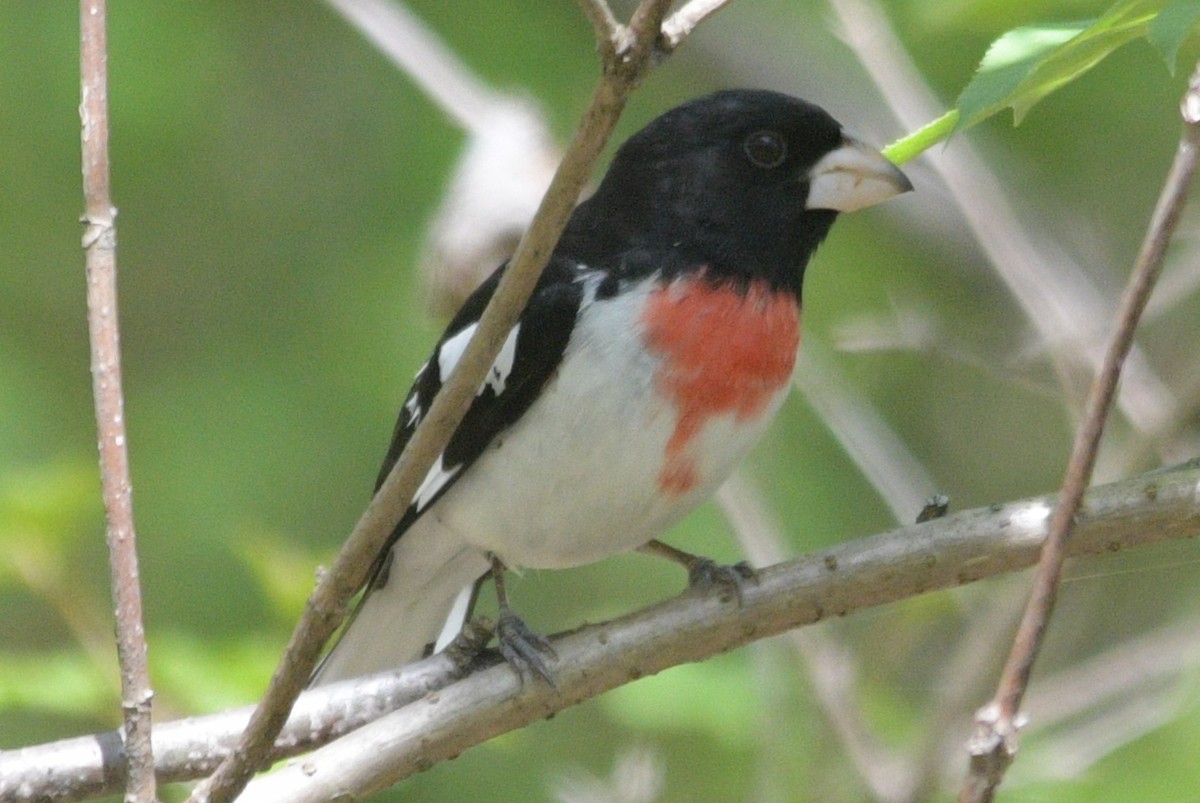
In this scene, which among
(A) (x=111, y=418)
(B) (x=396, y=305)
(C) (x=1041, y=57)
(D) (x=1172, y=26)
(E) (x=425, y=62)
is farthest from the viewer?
(B) (x=396, y=305)

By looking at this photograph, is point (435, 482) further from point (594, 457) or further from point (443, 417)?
point (443, 417)

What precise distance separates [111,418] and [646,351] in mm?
996

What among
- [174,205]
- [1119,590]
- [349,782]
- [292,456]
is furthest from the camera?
[174,205]

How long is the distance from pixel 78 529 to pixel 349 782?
1610 mm

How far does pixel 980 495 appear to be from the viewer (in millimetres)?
5617

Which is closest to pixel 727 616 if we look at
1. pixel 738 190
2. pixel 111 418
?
pixel 738 190

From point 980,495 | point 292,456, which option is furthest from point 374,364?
point 980,495

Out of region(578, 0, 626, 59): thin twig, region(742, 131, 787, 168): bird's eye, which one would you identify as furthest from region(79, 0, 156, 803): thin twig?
region(742, 131, 787, 168): bird's eye

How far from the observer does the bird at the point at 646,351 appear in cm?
271

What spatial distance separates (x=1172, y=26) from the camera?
1.50 meters

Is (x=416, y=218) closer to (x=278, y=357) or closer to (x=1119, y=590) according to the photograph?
(x=278, y=357)

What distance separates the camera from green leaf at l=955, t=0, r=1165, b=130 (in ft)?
5.40

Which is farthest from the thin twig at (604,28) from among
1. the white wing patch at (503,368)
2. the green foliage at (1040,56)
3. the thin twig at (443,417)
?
the white wing patch at (503,368)

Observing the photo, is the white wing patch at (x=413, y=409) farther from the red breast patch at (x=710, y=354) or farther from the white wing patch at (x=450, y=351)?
the red breast patch at (x=710, y=354)
